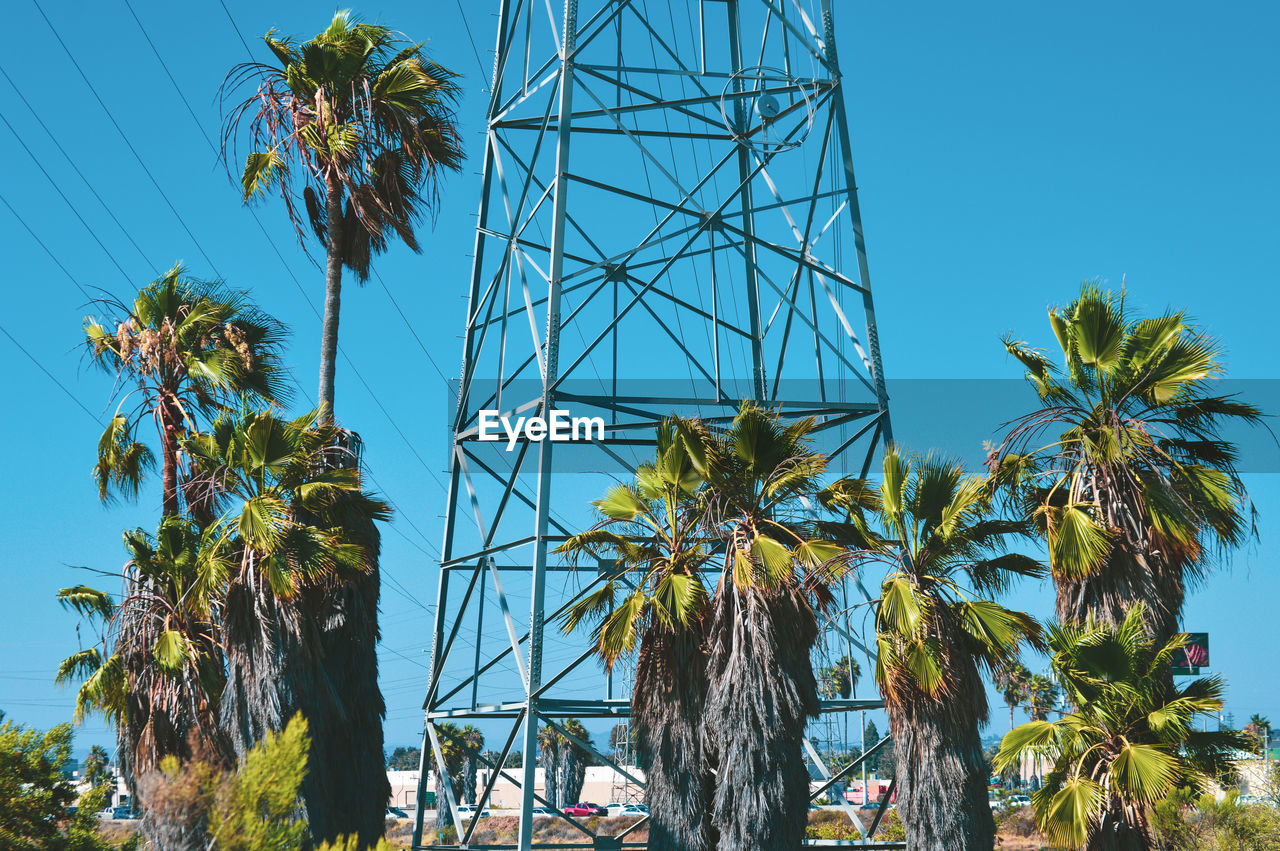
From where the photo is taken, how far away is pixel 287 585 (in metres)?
17.2

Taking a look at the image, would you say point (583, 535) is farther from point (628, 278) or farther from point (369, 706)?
point (369, 706)

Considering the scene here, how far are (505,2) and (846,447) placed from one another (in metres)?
9.20

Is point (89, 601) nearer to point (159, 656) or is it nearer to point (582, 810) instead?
point (159, 656)

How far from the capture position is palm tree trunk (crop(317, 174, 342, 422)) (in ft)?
73.0

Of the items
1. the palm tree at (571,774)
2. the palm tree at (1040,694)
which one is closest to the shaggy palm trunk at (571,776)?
the palm tree at (571,774)

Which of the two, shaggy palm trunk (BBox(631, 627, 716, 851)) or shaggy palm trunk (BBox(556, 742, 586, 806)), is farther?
shaggy palm trunk (BBox(556, 742, 586, 806))

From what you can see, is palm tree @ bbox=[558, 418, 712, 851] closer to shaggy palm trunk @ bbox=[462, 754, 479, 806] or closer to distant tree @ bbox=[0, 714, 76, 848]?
distant tree @ bbox=[0, 714, 76, 848]

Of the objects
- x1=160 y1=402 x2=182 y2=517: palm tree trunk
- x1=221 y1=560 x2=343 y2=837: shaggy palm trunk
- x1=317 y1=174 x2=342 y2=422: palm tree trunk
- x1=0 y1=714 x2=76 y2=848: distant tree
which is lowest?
x1=0 y1=714 x2=76 y2=848: distant tree

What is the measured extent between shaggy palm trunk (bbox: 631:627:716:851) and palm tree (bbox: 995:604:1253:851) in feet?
11.9

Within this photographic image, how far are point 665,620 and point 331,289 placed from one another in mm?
10524

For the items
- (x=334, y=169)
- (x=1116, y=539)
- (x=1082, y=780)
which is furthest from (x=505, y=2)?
(x=1082, y=780)

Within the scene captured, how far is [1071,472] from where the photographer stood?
17.5 metres

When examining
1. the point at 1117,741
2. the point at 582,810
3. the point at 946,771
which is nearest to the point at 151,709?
the point at 946,771

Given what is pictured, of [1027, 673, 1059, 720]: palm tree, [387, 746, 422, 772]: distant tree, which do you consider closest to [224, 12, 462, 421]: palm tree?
[1027, 673, 1059, 720]: palm tree
